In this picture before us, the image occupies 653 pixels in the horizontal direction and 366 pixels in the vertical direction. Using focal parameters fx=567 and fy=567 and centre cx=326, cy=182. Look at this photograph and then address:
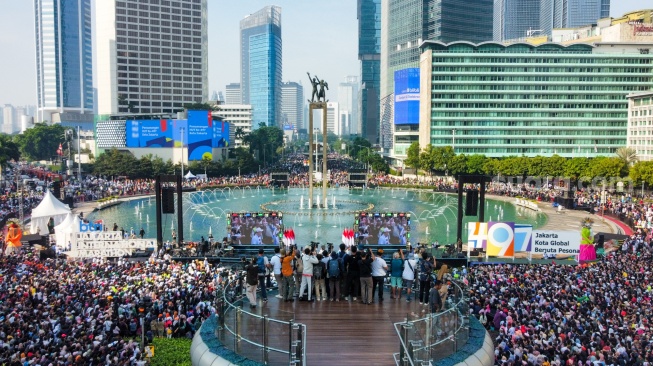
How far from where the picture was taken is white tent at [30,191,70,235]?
130 ft

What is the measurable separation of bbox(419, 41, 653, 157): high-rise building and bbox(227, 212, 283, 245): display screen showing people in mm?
74220

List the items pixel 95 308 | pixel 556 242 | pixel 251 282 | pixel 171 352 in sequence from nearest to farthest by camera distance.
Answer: pixel 251 282 < pixel 171 352 < pixel 95 308 < pixel 556 242

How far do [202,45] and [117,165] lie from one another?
241 feet

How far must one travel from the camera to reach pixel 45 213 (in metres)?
39.7

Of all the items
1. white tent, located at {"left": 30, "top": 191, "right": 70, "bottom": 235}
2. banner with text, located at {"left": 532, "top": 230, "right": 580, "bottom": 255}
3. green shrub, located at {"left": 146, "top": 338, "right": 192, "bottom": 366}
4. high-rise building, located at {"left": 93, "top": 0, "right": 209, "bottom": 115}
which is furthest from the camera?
high-rise building, located at {"left": 93, "top": 0, "right": 209, "bottom": 115}

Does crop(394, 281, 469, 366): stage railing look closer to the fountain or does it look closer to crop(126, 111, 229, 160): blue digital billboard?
the fountain

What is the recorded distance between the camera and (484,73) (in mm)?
105000

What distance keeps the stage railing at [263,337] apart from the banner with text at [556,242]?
80.4 ft

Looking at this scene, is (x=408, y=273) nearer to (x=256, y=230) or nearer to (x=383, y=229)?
(x=383, y=229)

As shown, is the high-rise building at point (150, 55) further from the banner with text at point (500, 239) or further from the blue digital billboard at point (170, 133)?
the banner with text at point (500, 239)

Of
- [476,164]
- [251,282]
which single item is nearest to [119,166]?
[476,164]

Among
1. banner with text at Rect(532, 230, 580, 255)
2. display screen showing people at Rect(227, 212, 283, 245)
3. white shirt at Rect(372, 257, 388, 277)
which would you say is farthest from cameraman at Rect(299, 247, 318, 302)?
banner with text at Rect(532, 230, 580, 255)

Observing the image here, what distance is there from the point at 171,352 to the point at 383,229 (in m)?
19.5

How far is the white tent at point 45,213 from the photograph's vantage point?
1563 inches
